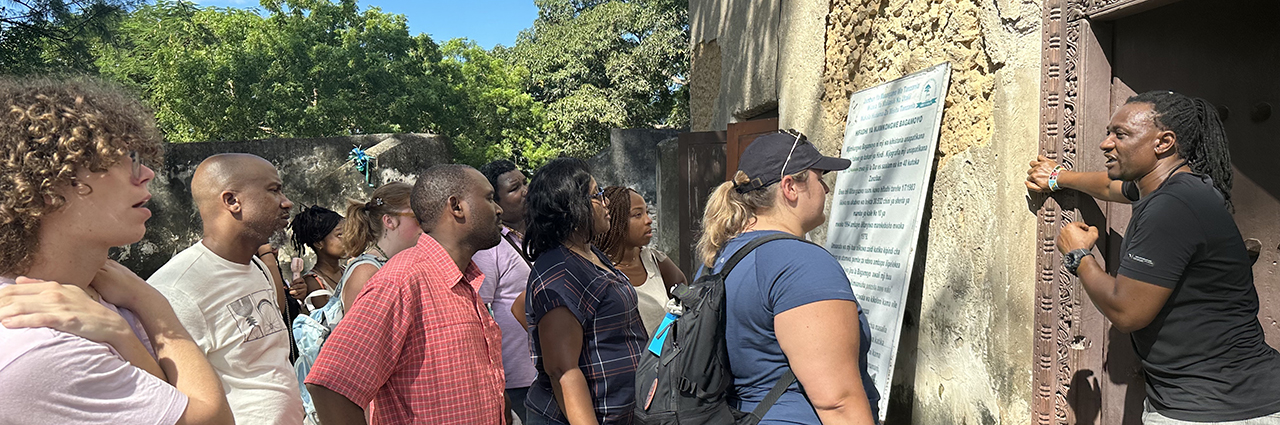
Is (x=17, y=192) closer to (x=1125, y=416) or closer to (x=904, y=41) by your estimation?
(x=1125, y=416)

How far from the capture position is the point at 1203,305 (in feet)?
7.47

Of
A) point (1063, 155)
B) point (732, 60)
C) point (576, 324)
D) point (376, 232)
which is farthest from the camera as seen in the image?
point (732, 60)

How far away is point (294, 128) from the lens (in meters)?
20.6

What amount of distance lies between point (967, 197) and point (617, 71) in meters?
20.5

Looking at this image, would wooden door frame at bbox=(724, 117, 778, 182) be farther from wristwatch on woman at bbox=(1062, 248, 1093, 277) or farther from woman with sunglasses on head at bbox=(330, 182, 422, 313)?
wristwatch on woman at bbox=(1062, 248, 1093, 277)

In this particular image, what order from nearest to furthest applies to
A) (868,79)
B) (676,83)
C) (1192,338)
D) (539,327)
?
1. (1192,338)
2. (539,327)
3. (868,79)
4. (676,83)

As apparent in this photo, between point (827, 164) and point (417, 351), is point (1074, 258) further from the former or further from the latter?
point (417, 351)

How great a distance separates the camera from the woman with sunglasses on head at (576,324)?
99.7 inches

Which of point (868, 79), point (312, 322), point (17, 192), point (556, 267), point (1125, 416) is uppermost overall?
point (868, 79)

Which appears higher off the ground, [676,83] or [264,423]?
[676,83]

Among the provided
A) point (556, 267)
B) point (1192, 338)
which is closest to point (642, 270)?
point (556, 267)

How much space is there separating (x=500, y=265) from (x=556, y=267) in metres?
1.15

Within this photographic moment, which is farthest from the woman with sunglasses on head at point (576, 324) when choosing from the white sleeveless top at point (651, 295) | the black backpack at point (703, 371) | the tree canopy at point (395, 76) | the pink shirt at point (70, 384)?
the tree canopy at point (395, 76)

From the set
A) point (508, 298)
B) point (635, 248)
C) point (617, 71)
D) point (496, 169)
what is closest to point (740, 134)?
point (496, 169)
